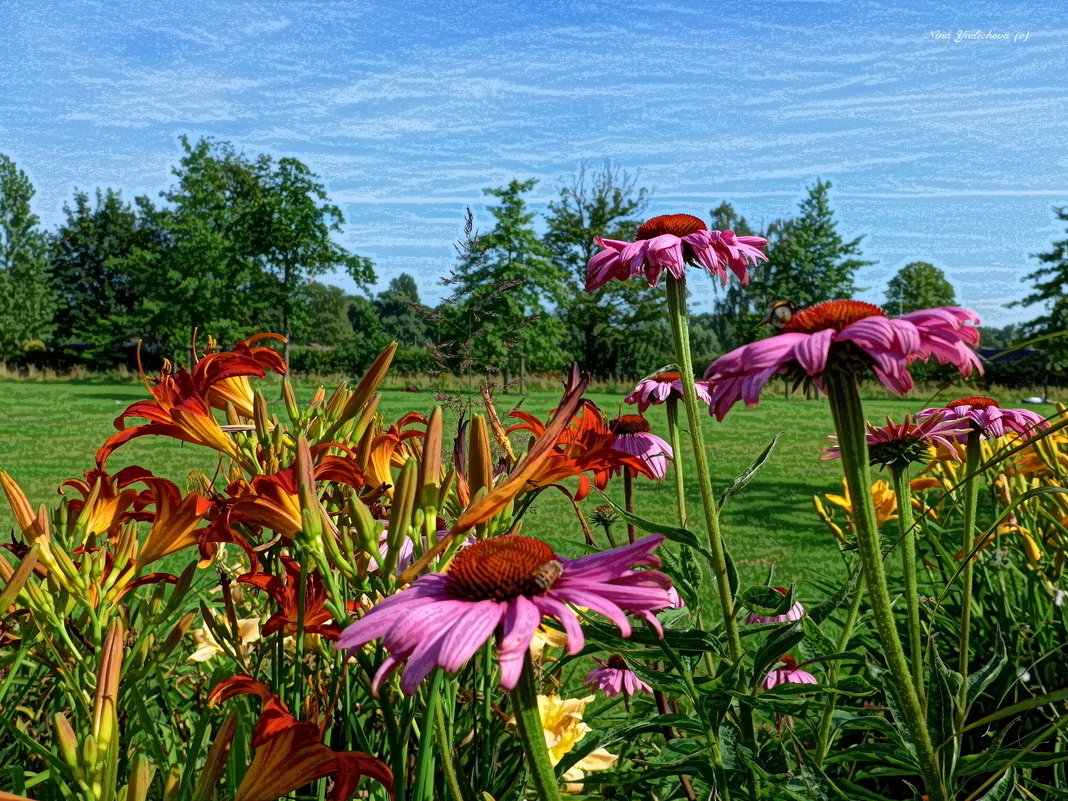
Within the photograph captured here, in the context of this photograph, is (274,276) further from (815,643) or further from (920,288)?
(920,288)

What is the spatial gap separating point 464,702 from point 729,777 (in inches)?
21.9

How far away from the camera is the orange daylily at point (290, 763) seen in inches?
31.9

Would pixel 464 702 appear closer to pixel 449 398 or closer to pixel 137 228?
pixel 449 398

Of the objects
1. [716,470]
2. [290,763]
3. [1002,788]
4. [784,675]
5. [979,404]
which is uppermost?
[979,404]

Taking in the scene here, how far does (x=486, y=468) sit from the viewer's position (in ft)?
3.21

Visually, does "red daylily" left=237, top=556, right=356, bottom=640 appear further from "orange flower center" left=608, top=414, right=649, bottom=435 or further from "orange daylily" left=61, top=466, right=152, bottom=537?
"orange flower center" left=608, top=414, right=649, bottom=435

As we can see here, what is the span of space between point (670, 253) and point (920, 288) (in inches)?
2095

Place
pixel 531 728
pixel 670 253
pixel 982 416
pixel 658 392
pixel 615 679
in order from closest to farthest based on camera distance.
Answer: pixel 531 728 < pixel 670 253 < pixel 982 416 < pixel 615 679 < pixel 658 392

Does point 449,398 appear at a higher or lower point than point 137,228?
lower

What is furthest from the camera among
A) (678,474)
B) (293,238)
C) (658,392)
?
(293,238)

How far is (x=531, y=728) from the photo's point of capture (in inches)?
29.3

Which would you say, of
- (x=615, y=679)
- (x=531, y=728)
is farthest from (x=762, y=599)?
(x=615, y=679)

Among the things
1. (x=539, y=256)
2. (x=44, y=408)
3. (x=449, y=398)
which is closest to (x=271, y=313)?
(x=539, y=256)

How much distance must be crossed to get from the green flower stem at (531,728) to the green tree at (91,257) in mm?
49707
